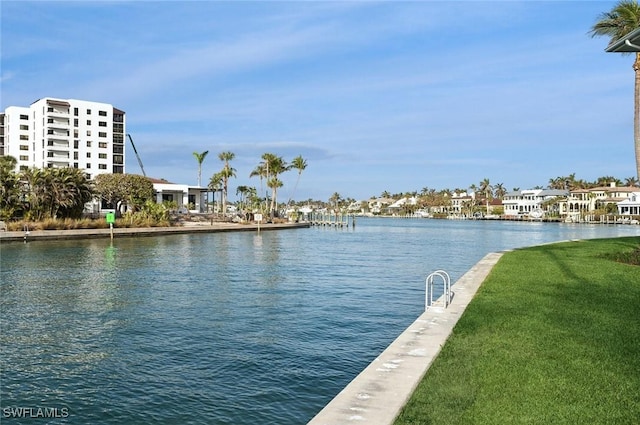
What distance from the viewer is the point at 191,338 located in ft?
Answer: 44.3

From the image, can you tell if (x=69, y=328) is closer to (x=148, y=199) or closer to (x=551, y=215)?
(x=148, y=199)

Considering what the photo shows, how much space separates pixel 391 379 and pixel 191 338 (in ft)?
23.8

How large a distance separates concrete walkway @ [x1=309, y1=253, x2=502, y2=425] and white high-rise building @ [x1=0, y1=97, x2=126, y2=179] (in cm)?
9816

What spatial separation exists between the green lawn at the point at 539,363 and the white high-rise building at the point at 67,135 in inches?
3854

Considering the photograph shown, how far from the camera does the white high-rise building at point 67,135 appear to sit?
97750 millimetres

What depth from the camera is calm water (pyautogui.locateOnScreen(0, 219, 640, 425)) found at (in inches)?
359

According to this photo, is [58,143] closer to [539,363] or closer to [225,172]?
[225,172]

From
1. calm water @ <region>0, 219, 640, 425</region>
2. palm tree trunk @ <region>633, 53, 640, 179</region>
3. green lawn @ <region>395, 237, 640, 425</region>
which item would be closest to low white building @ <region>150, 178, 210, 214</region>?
calm water @ <region>0, 219, 640, 425</region>

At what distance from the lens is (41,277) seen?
24766mm

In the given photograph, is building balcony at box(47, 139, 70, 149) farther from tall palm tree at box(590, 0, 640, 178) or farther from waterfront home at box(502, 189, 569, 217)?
waterfront home at box(502, 189, 569, 217)

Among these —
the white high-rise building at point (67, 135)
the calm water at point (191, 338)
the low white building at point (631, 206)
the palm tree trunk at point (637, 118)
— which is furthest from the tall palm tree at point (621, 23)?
the low white building at point (631, 206)

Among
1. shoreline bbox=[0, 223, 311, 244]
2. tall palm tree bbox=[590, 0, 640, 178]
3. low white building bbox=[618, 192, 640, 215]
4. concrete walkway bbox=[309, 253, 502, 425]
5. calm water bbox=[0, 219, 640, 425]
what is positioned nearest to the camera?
concrete walkway bbox=[309, 253, 502, 425]

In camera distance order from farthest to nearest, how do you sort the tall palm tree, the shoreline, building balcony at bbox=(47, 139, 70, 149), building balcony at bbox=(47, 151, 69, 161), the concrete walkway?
1. building balcony at bbox=(47, 139, 70, 149)
2. building balcony at bbox=(47, 151, 69, 161)
3. the shoreline
4. the tall palm tree
5. the concrete walkway

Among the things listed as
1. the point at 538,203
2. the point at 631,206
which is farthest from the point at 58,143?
the point at 538,203
